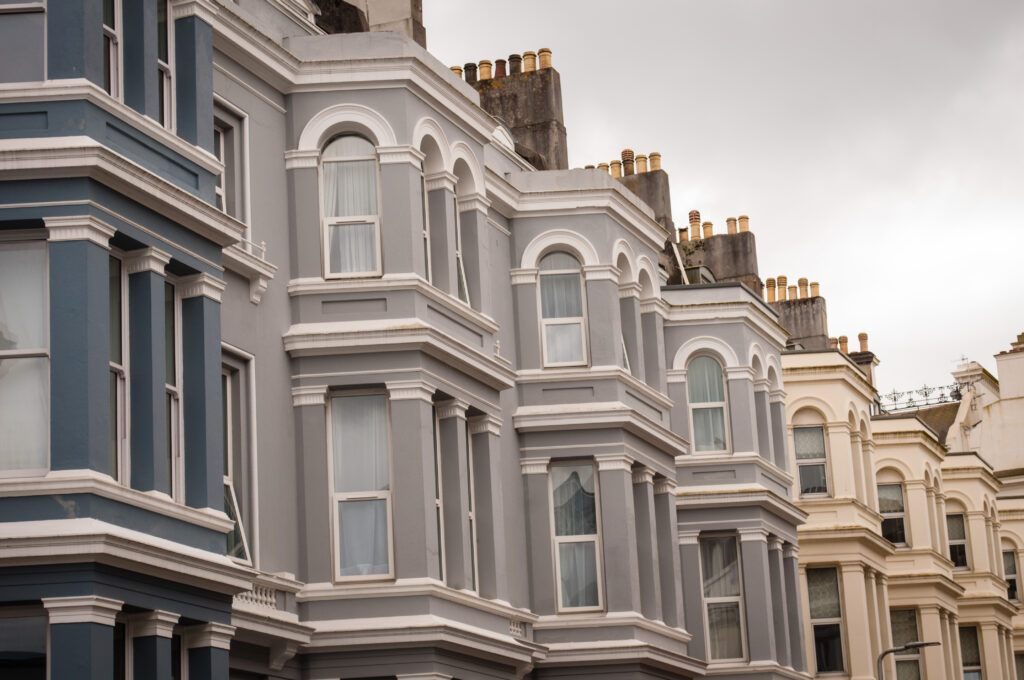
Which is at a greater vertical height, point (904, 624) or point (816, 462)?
point (816, 462)

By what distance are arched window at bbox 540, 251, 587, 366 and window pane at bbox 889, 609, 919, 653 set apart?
1859 centimetres

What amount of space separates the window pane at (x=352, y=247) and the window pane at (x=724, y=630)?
12.4 metres

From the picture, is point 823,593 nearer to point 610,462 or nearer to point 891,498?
point 891,498

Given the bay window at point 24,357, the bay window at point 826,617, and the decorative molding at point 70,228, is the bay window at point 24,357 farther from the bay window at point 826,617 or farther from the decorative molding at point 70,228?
the bay window at point 826,617

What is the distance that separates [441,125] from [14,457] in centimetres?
967

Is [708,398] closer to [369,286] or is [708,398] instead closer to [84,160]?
[369,286]

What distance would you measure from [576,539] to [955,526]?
26.0 meters

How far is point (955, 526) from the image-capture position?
5219cm

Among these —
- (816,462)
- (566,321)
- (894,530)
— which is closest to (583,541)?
(566,321)

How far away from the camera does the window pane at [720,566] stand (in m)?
34.1

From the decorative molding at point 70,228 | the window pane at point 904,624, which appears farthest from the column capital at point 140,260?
the window pane at point 904,624

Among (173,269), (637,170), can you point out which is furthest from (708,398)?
(173,269)

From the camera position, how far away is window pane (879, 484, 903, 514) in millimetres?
46344

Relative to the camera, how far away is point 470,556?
24.8 m
